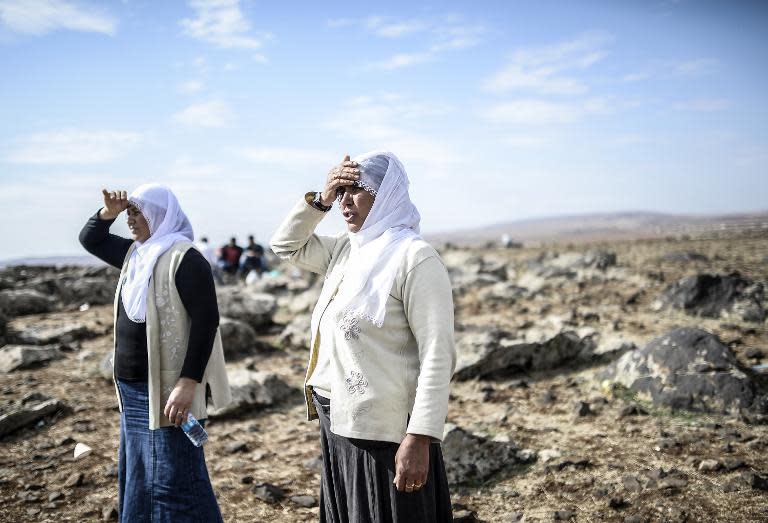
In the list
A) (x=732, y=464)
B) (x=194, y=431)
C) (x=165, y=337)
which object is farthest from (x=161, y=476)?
(x=732, y=464)

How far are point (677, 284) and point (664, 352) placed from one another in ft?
13.5

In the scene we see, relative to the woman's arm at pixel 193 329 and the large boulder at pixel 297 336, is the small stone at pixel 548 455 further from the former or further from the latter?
the large boulder at pixel 297 336

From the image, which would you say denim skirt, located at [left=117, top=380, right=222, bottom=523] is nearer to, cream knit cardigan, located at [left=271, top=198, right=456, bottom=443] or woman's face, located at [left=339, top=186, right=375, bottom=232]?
cream knit cardigan, located at [left=271, top=198, right=456, bottom=443]

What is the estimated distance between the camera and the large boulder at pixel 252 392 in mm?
5398

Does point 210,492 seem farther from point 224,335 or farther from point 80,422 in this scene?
point 224,335

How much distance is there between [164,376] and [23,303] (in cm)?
1053

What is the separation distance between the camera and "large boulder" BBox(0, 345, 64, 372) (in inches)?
276

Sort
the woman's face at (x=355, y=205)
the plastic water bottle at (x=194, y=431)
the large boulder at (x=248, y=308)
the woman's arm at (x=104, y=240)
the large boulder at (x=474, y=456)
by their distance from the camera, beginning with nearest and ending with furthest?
the woman's face at (x=355, y=205) → the plastic water bottle at (x=194, y=431) → the woman's arm at (x=104, y=240) → the large boulder at (x=474, y=456) → the large boulder at (x=248, y=308)

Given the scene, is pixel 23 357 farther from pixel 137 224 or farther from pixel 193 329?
pixel 193 329

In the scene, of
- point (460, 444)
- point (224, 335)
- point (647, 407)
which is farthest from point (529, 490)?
point (224, 335)

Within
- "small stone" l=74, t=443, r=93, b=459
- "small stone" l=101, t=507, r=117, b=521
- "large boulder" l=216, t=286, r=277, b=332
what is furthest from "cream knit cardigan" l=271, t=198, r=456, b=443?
"large boulder" l=216, t=286, r=277, b=332

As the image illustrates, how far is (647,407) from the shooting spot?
15.8 ft

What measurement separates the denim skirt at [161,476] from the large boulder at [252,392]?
98.8 inches

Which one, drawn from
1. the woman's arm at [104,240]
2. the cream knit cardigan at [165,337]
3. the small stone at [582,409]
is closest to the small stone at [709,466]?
the small stone at [582,409]
